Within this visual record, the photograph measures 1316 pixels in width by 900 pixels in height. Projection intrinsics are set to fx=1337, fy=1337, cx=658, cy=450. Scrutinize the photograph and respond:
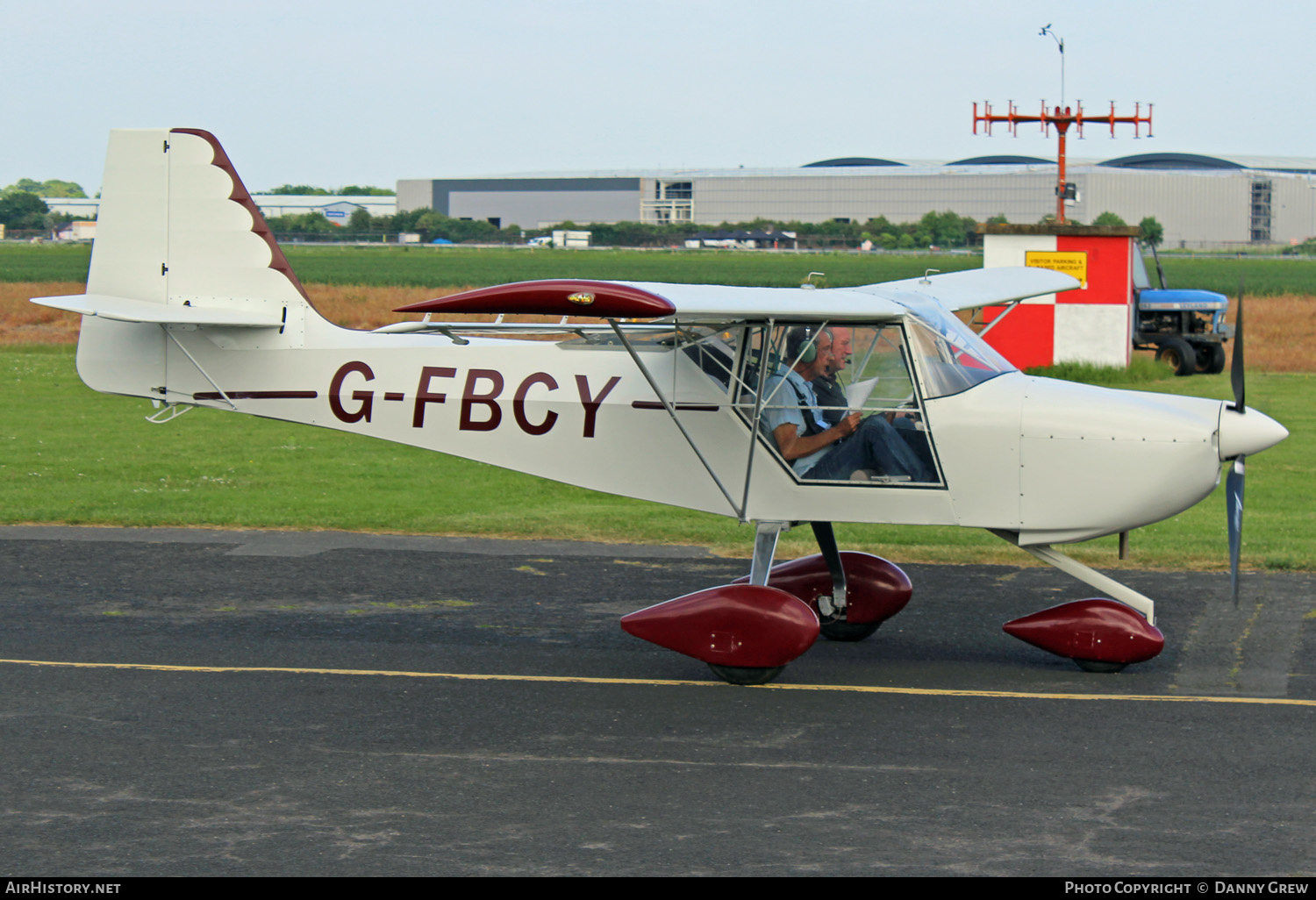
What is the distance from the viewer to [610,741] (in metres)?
6.73

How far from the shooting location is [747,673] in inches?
302

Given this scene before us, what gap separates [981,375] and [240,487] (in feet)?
30.1

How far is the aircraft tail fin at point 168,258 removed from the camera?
8.85m

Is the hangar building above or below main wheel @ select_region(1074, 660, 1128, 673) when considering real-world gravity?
above

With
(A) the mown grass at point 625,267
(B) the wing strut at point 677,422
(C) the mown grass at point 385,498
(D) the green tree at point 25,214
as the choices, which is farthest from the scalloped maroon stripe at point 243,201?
(D) the green tree at point 25,214

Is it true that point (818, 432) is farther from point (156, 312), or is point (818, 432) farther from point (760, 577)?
point (156, 312)

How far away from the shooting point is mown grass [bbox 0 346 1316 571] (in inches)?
465

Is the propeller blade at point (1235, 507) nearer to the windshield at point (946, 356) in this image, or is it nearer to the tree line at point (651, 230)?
the windshield at point (946, 356)

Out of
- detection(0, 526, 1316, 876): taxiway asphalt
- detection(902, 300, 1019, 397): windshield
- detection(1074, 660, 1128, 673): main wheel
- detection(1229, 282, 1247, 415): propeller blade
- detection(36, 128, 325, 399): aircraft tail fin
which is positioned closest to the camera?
detection(0, 526, 1316, 876): taxiway asphalt

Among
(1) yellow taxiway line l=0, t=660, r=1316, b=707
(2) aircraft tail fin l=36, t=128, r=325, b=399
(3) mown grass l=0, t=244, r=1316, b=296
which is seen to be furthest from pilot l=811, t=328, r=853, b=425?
(3) mown grass l=0, t=244, r=1316, b=296

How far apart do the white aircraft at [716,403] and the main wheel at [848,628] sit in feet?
0.04

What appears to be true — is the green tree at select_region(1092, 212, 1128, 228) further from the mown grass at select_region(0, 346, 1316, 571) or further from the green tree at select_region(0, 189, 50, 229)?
the green tree at select_region(0, 189, 50, 229)

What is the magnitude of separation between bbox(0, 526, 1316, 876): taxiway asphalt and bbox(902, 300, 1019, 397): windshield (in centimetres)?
174

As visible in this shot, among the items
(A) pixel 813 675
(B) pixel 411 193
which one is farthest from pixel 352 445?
(B) pixel 411 193
